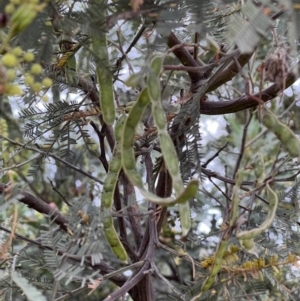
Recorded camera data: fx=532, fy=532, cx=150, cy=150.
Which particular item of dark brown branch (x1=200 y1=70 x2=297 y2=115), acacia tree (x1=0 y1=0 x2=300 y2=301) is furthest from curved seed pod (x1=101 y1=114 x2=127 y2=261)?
dark brown branch (x1=200 y1=70 x2=297 y2=115)

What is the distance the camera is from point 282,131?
1.58 ft

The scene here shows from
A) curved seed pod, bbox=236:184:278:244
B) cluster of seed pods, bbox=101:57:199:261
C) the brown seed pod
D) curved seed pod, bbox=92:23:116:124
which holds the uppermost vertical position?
curved seed pod, bbox=92:23:116:124

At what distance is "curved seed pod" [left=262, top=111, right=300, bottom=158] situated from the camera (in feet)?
1.57

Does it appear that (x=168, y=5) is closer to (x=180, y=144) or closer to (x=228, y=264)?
(x=180, y=144)

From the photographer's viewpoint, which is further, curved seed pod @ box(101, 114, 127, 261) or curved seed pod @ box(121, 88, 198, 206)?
curved seed pod @ box(101, 114, 127, 261)

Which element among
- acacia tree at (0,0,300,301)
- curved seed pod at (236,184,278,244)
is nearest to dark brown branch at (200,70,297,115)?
acacia tree at (0,0,300,301)

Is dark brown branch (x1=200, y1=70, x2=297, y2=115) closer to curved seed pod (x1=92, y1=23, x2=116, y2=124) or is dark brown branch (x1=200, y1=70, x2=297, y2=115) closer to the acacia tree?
the acacia tree

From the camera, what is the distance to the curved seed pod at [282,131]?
1.57ft

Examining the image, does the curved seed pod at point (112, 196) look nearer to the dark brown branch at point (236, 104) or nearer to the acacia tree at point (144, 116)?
the acacia tree at point (144, 116)

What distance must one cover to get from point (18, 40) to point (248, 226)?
18.2 inches

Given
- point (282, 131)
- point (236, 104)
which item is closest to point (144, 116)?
point (236, 104)

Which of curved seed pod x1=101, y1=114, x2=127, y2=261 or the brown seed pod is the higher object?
the brown seed pod

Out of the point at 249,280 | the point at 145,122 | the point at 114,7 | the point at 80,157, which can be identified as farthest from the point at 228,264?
the point at 80,157

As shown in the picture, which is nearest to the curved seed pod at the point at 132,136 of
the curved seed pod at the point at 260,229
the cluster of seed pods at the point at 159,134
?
the cluster of seed pods at the point at 159,134
